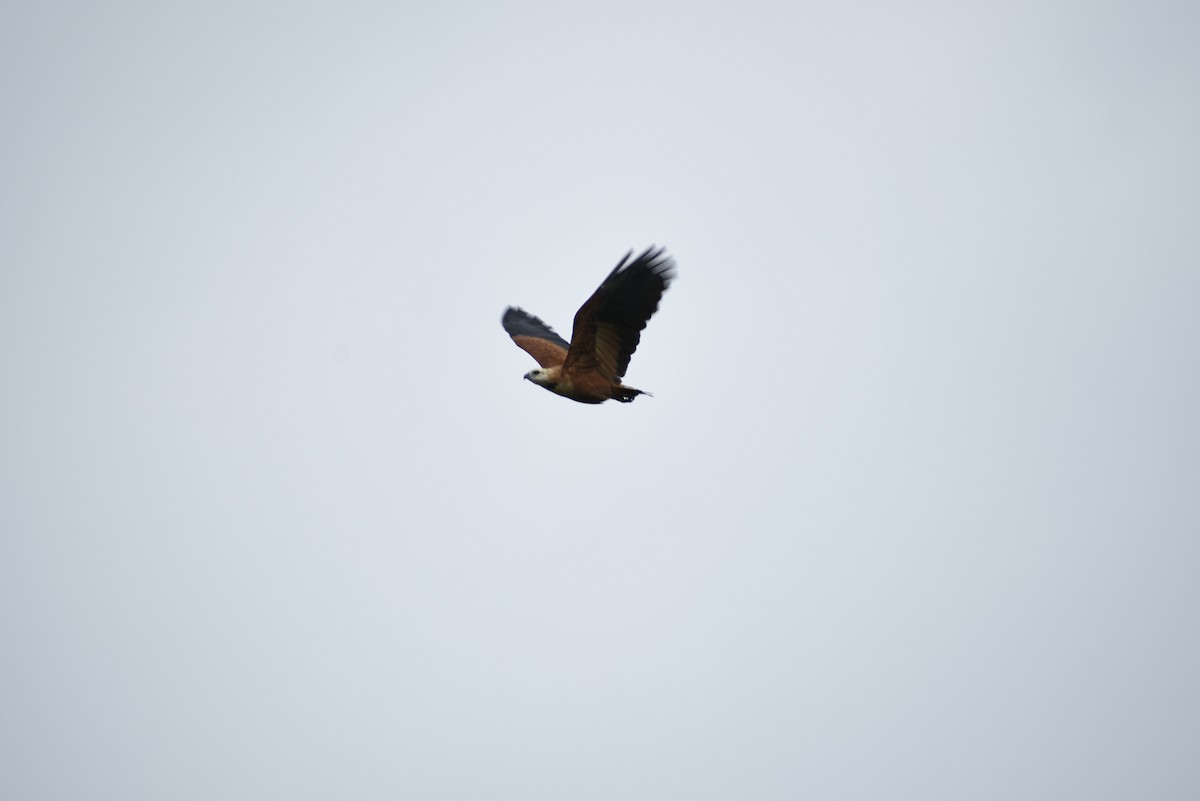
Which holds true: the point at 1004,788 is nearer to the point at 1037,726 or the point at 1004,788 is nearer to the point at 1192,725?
the point at 1037,726

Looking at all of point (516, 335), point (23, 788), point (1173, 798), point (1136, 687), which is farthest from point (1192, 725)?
point (516, 335)

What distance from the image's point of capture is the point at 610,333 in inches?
690

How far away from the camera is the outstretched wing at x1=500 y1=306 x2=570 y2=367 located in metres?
20.3

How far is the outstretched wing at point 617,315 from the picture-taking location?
54.4 ft

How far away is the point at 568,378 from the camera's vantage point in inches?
711

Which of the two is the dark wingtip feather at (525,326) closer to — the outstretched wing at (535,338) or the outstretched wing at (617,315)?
the outstretched wing at (535,338)

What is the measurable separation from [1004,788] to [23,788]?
116m

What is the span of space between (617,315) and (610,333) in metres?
0.38

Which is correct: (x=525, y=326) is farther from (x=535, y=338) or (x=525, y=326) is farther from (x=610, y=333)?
(x=610, y=333)

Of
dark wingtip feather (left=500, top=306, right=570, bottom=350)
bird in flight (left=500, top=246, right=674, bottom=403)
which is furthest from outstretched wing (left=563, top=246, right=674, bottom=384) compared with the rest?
dark wingtip feather (left=500, top=306, right=570, bottom=350)

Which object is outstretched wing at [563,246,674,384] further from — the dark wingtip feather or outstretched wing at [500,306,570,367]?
the dark wingtip feather

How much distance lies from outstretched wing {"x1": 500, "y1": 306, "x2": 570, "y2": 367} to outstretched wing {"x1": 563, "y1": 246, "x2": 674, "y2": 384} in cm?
171

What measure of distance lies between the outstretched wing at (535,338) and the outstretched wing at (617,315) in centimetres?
171

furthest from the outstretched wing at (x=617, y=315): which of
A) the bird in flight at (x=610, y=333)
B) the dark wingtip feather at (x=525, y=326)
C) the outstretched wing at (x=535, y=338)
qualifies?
the dark wingtip feather at (x=525, y=326)
